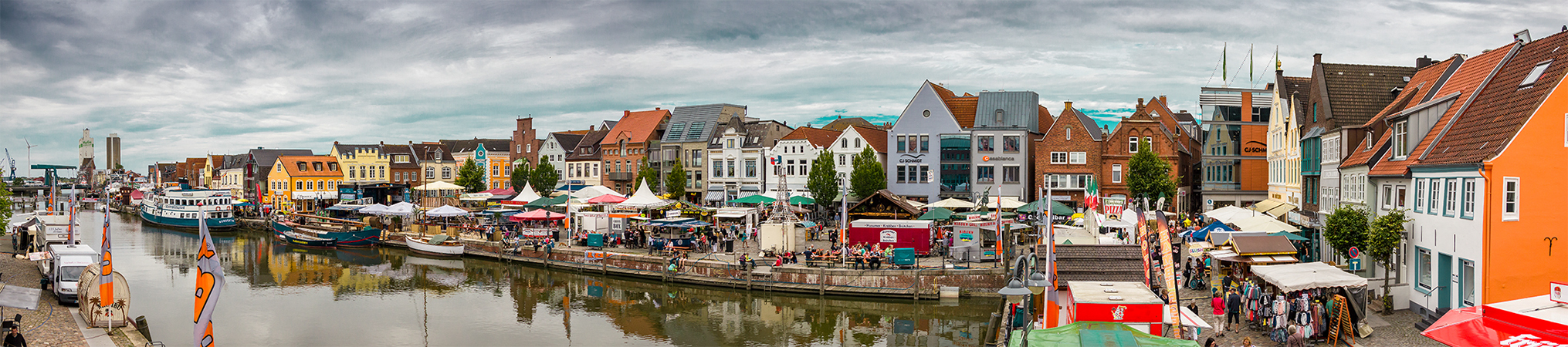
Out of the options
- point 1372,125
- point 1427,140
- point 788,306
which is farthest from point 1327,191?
point 788,306

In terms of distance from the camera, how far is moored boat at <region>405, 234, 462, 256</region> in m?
49.4

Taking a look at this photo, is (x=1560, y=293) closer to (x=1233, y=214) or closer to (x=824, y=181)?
(x=1233, y=214)

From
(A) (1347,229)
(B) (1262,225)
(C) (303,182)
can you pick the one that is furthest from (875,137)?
(C) (303,182)

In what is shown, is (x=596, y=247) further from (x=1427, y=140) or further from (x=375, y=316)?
(x=1427, y=140)

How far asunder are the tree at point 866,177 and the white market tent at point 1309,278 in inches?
1477

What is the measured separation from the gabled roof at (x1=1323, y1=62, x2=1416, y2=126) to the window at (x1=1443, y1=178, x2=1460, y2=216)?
965 cm

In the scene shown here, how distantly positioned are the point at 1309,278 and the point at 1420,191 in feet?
18.4

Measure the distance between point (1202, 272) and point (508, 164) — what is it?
3035 inches

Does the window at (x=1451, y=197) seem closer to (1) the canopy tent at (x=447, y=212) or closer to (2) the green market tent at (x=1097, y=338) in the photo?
(2) the green market tent at (x=1097, y=338)

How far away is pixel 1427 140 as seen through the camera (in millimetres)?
22469

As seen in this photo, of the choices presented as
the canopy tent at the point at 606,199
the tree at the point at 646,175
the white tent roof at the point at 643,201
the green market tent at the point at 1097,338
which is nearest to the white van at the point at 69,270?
the canopy tent at the point at 606,199

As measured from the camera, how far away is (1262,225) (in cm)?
3092

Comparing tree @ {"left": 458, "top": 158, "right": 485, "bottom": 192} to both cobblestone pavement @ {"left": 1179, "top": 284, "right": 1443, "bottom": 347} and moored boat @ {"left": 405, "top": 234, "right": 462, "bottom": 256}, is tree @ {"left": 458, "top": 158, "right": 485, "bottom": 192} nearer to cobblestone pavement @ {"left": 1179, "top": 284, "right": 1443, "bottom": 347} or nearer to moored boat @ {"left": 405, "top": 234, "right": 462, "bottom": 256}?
moored boat @ {"left": 405, "top": 234, "right": 462, "bottom": 256}

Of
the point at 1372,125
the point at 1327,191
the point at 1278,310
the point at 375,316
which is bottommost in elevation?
the point at 375,316
